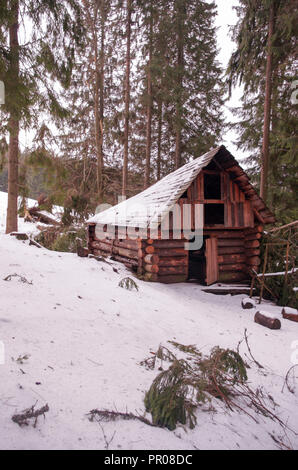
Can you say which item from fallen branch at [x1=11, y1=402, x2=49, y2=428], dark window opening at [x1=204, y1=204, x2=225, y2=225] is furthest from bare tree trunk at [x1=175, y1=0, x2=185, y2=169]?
fallen branch at [x1=11, y1=402, x2=49, y2=428]

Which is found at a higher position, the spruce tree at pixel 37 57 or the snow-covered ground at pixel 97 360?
the spruce tree at pixel 37 57

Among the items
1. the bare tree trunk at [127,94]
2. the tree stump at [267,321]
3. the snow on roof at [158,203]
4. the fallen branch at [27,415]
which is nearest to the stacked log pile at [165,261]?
the snow on roof at [158,203]

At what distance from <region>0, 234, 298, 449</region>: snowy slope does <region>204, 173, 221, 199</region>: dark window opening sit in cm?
645

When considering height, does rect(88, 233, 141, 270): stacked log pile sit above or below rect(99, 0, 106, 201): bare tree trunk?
below

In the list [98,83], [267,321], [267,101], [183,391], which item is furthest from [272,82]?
[183,391]

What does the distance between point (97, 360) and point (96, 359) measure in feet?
0.05


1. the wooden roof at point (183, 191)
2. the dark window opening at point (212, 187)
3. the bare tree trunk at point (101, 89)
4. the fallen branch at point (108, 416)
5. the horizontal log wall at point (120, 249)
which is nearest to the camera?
the fallen branch at point (108, 416)

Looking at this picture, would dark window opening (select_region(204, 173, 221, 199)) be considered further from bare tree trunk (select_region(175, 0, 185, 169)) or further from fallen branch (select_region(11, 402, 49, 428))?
fallen branch (select_region(11, 402, 49, 428))

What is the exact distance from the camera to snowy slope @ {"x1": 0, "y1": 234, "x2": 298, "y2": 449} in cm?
149

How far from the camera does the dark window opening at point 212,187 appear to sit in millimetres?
9961

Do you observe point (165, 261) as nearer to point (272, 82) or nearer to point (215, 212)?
point (215, 212)

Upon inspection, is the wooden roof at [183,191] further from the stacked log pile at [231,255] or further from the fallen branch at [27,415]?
the fallen branch at [27,415]

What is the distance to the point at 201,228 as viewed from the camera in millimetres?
7816

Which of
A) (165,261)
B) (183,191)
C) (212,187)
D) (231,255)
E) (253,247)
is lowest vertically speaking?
(165,261)
